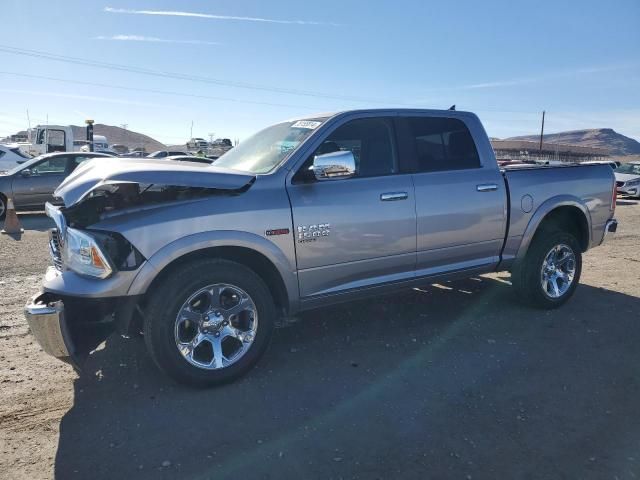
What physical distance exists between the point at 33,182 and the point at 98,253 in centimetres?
1024

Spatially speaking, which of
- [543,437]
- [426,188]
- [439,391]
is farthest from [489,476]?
[426,188]

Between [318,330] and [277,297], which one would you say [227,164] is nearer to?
[277,297]

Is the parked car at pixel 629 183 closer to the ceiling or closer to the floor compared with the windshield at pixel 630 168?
closer to the floor

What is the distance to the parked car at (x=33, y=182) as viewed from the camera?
11.6m

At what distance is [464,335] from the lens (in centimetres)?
463

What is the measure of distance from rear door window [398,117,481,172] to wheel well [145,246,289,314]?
160 cm

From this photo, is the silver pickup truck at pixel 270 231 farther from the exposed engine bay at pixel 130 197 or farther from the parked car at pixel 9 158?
the parked car at pixel 9 158

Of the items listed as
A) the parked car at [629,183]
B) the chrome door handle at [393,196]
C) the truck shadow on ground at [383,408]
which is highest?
the chrome door handle at [393,196]

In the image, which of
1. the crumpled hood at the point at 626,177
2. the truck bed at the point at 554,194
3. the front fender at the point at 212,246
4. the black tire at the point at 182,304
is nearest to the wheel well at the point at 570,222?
the truck bed at the point at 554,194

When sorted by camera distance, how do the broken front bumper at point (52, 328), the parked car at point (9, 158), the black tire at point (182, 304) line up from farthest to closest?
the parked car at point (9, 158)
the black tire at point (182, 304)
the broken front bumper at point (52, 328)

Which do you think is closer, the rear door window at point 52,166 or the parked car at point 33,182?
the parked car at point 33,182

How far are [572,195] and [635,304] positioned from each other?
4.90 feet

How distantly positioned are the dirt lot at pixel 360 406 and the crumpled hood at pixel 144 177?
4.63 ft

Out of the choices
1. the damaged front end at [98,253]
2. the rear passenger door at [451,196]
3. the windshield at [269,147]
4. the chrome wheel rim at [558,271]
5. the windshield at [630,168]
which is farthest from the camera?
the windshield at [630,168]
